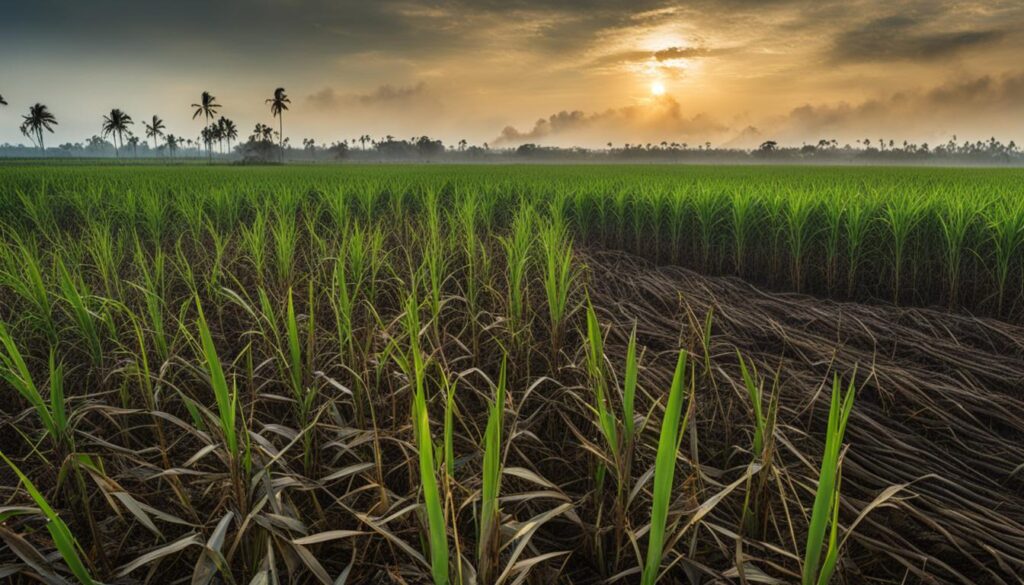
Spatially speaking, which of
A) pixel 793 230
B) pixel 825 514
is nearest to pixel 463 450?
pixel 825 514

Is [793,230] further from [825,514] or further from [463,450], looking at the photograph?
[825,514]

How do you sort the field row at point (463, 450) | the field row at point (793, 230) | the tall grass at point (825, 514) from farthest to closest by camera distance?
the field row at point (793, 230) < the field row at point (463, 450) < the tall grass at point (825, 514)

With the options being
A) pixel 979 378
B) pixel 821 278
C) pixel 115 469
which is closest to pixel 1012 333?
pixel 979 378

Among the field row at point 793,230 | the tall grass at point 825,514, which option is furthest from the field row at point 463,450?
the field row at point 793,230

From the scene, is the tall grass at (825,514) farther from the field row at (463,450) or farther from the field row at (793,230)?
the field row at (793,230)

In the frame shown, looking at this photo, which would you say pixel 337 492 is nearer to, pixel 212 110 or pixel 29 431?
pixel 29 431

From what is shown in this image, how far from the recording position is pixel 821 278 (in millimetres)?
4473

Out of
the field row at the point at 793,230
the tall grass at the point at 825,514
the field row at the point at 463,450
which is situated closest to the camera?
the tall grass at the point at 825,514

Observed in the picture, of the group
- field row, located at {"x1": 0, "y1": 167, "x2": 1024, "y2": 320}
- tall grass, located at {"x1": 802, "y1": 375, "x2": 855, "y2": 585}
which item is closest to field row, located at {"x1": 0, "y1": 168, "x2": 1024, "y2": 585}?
tall grass, located at {"x1": 802, "y1": 375, "x2": 855, "y2": 585}

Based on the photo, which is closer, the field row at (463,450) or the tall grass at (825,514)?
the tall grass at (825,514)

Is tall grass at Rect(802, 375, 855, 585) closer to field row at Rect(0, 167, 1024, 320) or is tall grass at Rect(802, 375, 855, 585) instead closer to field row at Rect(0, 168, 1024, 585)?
field row at Rect(0, 168, 1024, 585)

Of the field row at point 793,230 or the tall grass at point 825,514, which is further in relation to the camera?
the field row at point 793,230

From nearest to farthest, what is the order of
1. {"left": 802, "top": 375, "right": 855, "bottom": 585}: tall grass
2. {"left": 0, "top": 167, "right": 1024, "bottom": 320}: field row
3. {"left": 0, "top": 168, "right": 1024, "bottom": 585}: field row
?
{"left": 802, "top": 375, "right": 855, "bottom": 585}: tall grass < {"left": 0, "top": 168, "right": 1024, "bottom": 585}: field row < {"left": 0, "top": 167, "right": 1024, "bottom": 320}: field row

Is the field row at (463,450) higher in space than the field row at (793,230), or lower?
lower
